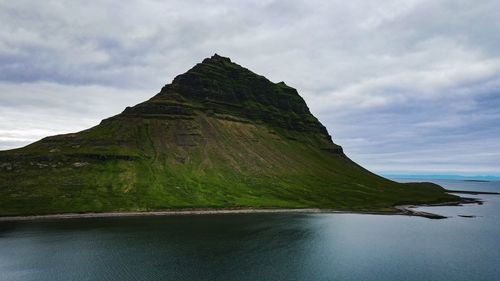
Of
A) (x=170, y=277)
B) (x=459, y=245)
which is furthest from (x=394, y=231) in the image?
(x=170, y=277)

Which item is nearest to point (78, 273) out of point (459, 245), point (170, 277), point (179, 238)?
point (170, 277)

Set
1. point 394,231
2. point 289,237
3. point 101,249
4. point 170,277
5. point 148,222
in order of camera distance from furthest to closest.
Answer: point 148,222
point 394,231
point 289,237
point 101,249
point 170,277

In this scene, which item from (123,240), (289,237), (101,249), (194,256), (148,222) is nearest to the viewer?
(194,256)

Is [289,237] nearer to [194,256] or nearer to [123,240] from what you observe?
[194,256]

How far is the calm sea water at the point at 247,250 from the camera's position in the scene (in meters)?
96.6

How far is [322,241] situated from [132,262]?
69617 mm

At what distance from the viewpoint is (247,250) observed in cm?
12219

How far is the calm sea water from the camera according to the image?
317 feet

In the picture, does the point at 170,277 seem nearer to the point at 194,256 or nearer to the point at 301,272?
the point at 194,256

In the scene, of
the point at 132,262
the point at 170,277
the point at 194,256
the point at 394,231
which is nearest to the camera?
the point at 170,277

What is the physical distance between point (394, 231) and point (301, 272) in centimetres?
7819

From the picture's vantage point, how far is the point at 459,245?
130 meters

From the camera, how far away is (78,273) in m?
96.8

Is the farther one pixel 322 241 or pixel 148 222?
pixel 148 222
